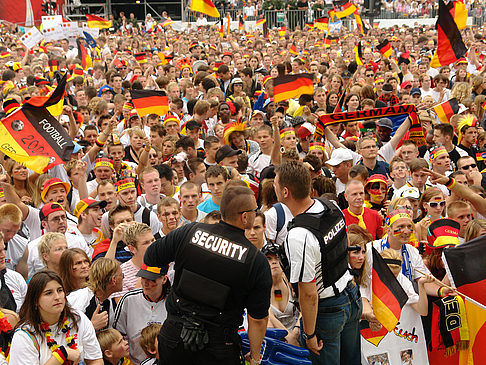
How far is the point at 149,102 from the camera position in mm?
10750

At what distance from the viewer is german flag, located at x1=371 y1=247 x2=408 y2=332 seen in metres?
4.89

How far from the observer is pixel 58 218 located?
6418mm

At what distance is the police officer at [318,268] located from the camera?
13.9 ft

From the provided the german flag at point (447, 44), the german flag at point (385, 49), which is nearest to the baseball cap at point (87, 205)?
the german flag at point (447, 44)

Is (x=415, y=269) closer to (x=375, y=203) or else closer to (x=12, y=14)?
(x=375, y=203)

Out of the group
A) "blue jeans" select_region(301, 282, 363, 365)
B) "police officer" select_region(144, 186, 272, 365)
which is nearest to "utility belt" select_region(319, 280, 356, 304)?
"blue jeans" select_region(301, 282, 363, 365)

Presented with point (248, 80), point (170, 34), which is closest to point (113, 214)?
point (248, 80)

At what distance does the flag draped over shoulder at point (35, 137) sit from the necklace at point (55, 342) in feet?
→ 10.6

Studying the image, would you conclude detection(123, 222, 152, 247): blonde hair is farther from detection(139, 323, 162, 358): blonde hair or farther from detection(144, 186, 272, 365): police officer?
detection(144, 186, 272, 365): police officer

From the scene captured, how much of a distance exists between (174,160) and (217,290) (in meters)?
4.82

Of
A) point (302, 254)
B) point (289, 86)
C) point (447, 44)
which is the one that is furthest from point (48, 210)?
point (447, 44)

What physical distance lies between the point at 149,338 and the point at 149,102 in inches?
257

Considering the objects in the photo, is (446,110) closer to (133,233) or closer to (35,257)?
(133,233)

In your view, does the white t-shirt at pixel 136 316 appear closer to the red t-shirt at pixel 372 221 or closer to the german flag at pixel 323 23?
the red t-shirt at pixel 372 221
